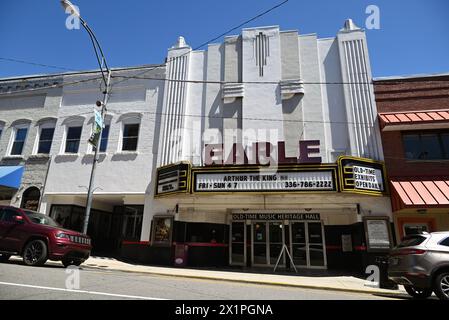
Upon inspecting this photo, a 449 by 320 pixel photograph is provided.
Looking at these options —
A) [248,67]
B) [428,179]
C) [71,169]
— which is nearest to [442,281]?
[428,179]

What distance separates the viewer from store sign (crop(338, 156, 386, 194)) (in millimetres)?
11914

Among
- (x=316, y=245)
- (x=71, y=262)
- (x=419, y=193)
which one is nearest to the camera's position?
(x=71, y=262)

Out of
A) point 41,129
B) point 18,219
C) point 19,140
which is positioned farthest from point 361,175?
Answer: point 19,140

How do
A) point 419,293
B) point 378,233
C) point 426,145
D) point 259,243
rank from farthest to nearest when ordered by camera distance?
1. point 259,243
2. point 426,145
3. point 378,233
4. point 419,293

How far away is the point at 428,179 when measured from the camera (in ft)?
42.1

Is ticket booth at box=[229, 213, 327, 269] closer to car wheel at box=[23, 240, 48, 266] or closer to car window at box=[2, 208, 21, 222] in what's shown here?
car wheel at box=[23, 240, 48, 266]

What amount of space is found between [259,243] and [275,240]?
86 cm

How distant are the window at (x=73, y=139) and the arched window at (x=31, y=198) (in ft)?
9.31

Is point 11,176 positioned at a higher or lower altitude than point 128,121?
lower

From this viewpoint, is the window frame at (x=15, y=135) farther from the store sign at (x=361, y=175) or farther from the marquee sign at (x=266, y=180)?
the store sign at (x=361, y=175)

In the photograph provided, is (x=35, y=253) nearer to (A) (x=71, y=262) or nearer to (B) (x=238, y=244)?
(A) (x=71, y=262)

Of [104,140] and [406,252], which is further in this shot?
[104,140]

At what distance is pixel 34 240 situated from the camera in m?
9.52

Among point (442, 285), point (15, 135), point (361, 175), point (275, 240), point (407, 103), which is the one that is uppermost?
point (407, 103)
